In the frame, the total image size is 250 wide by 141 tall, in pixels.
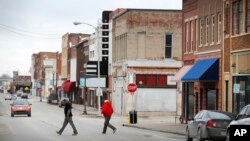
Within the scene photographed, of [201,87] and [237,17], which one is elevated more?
[237,17]

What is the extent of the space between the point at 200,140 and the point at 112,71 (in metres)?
52.8

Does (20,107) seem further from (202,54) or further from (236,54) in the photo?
(236,54)

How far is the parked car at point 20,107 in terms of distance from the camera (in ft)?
209

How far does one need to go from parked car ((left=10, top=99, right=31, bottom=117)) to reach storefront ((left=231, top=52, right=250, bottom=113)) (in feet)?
89.5

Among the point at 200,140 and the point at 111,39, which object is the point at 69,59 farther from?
the point at 200,140

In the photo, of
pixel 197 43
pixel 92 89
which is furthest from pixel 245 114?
pixel 92 89

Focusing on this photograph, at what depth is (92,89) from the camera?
326ft

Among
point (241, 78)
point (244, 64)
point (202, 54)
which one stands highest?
point (202, 54)

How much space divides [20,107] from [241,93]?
29325mm

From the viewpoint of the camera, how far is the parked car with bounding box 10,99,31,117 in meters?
63.8

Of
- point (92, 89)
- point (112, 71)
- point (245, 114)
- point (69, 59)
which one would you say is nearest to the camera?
point (245, 114)

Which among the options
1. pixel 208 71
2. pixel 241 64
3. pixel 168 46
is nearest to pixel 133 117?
pixel 208 71

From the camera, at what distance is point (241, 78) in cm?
4094

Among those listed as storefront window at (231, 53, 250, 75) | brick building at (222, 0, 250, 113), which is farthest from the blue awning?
storefront window at (231, 53, 250, 75)
